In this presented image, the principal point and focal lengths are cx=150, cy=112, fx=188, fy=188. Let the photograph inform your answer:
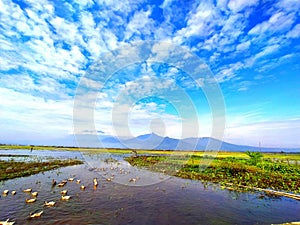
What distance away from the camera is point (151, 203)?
45.6 ft

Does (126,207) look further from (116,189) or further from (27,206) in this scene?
(27,206)

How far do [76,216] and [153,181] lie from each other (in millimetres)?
11721

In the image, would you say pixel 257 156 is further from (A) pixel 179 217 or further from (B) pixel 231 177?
(A) pixel 179 217

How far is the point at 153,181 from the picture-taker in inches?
850

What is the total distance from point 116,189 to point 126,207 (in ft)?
17.2

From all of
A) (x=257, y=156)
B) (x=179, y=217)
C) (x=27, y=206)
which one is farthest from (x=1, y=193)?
(x=257, y=156)

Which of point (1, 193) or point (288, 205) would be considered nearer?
point (288, 205)

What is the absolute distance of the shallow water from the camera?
10.8 metres

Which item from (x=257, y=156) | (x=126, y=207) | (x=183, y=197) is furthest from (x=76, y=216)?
(x=257, y=156)

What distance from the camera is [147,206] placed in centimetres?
1322

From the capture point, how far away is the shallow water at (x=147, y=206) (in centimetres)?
1084

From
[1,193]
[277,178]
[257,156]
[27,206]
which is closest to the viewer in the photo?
[27,206]

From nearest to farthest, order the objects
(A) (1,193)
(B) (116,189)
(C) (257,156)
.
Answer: (A) (1,193) < (B) (116,189) < (C) (257,156)

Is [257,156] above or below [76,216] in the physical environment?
above
